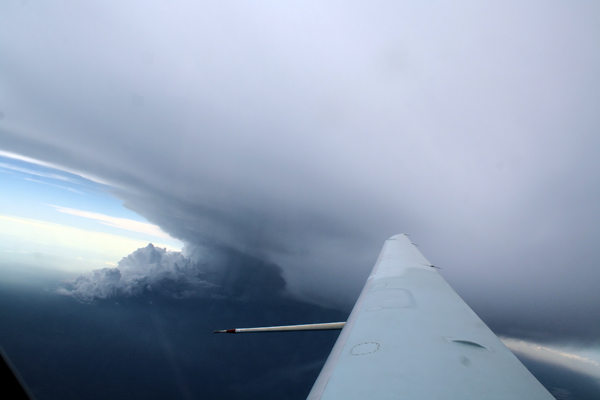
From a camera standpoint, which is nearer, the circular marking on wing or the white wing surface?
the white wing surface

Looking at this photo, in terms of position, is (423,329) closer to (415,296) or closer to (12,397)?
(415,296)

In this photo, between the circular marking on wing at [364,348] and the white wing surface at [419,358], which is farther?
the circular marking on wing at [364,348]

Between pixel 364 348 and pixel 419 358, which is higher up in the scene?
pixel 419 358

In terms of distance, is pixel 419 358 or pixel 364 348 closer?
pixel 419 358

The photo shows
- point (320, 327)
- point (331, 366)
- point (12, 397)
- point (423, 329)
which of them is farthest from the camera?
point (320, 327)

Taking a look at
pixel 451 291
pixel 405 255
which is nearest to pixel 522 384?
pixel 451 291
